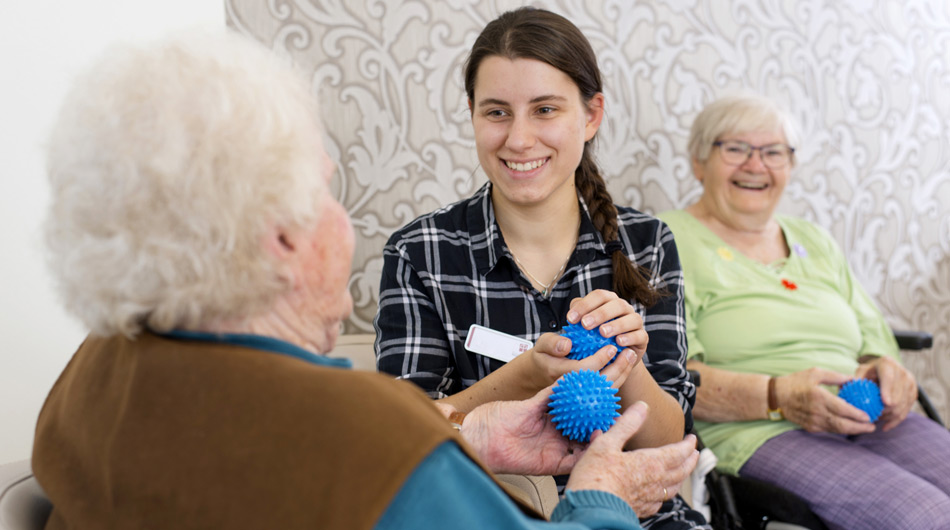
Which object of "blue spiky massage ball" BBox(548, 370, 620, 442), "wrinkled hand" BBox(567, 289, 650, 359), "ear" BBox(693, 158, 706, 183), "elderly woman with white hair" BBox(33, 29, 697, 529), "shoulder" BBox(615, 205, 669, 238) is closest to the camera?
"elderly woman with white hair" BBox(33, 29, 697, 529)

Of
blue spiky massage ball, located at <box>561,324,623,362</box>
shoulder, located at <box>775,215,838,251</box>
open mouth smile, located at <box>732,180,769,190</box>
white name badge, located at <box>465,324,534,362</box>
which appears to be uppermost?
open mouth smile, located at <box>732,180,769,190</box>

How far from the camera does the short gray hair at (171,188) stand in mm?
680

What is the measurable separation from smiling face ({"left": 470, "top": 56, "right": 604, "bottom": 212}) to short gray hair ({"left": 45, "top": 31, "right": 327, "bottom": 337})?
2.53ft

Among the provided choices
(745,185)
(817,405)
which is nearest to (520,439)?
(817,405)

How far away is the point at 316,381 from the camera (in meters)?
0.67

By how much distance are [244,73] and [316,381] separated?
0.32 m

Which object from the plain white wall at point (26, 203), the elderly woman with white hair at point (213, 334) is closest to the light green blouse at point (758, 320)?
the elderly woman with white hair at point (213, 334)

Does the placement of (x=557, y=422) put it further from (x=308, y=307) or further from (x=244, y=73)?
(x=244, y=73)

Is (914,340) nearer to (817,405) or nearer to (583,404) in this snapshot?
(817,405)

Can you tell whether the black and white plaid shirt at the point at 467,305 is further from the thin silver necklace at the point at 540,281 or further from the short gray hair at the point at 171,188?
the short gray hair at the point at 171,188

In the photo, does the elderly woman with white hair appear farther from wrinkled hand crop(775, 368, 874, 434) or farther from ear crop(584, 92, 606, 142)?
wrinkled hand crop(775, 368, 874, 434)

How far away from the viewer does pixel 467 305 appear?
1.44m

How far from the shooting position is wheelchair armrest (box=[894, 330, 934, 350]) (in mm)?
2104

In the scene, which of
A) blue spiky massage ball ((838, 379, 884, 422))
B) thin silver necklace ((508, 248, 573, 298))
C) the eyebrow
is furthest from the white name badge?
blue spiky massage ball ((838, 379, 884, 422))
